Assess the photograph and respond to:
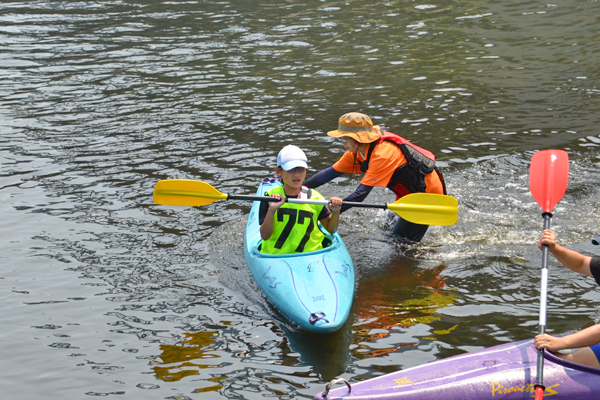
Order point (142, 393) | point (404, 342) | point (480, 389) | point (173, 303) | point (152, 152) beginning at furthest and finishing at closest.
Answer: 1. point (152, 152)
2. point (173, 303)
3. point (404, 342)
4. point (142, 393)
5. point (480, 389)

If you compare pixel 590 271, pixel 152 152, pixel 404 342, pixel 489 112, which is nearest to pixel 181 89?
pixel 152 152

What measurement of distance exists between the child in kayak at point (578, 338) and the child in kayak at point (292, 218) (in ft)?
6.52

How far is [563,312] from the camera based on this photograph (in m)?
5.11

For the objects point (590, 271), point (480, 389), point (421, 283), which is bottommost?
point (421, 283)

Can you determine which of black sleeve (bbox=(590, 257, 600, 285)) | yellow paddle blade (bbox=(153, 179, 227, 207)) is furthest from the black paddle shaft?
yellow paddle blade (bbox=(153, 179, 227, 207))

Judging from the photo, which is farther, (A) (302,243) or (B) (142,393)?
(A) (302,243)

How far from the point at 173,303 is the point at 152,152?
4.29 m

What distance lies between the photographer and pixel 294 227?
18.7 feet

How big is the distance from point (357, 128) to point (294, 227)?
115cm

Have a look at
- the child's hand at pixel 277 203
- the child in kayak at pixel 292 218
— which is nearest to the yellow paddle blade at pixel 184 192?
the child in kayak at pixel 292 218

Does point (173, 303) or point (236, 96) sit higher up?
point (236, 96)

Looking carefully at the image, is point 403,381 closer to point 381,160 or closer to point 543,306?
point 543,306

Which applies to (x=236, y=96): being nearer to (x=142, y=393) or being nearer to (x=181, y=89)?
(x=181, y=89)

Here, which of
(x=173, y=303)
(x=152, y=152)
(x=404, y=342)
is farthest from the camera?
(x=152, y=152)
